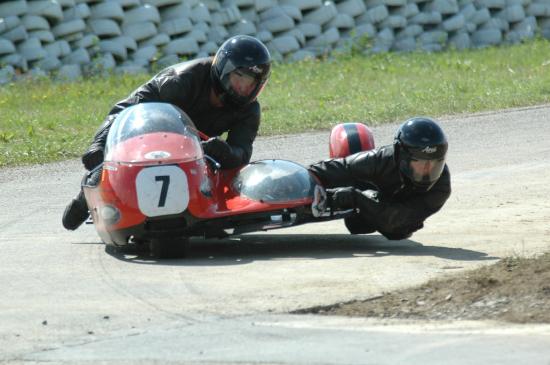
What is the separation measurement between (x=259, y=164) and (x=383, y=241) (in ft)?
3.81

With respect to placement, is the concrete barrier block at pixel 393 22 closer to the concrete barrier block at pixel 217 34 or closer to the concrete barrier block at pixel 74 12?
the concrete barrier block at pixel 217 34

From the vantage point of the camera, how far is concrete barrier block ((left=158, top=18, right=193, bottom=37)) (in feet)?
67.5

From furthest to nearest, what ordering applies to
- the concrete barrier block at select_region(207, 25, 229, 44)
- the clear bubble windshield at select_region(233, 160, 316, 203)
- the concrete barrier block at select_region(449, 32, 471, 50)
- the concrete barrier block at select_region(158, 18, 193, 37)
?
the concrete barrier block at select_region(449, 32, 471, 50)
the concrete barrier block at select_region(207, 25, 229, 44)
the concrete barrier block at select_region(158, 18, 193, 37)
the clear bubble windshield at select_region(233, 160, 316, 203)

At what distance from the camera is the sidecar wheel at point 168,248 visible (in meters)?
8.67

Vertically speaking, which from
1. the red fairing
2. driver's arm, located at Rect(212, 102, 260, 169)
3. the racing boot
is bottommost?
the racing boot

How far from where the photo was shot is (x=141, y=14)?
2003cm

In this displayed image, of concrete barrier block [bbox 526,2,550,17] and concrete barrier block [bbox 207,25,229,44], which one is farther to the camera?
concrete barrier block [bbox 526,2,550,17]

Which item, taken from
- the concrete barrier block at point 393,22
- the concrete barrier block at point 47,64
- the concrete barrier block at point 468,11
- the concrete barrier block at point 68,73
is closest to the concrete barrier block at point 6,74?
the concrete barrier block at point 47,64

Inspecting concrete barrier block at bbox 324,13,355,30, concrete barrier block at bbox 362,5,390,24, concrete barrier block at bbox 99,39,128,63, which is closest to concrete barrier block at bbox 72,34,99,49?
concrete barrier block at bbox 99,39,128,63

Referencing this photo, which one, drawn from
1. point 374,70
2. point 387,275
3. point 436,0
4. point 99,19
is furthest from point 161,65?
point 387,275

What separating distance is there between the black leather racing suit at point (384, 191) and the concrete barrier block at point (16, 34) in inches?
404

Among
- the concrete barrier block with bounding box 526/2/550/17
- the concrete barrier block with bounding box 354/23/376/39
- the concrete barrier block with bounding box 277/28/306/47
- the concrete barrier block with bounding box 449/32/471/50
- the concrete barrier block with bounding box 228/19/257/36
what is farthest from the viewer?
the concrete barrier block with bounding box 526/2/550/17

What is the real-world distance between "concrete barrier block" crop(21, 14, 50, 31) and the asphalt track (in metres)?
6.65

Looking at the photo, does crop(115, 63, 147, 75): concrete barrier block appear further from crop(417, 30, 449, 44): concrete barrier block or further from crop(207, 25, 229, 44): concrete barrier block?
crop(417, 30, 449, 44): concrete barrier block
